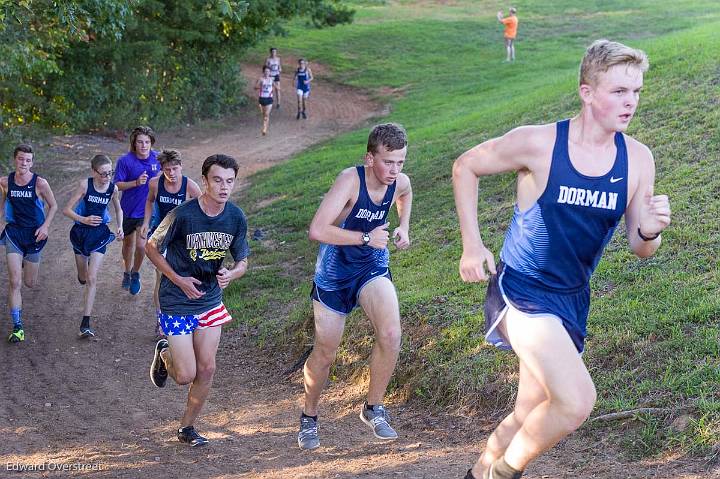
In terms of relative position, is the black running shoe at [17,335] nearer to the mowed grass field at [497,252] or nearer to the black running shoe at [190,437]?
the mowed grass field at [497,252]

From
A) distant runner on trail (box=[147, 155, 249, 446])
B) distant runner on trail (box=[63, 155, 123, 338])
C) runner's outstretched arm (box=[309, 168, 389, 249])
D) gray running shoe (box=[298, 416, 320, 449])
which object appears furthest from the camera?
distant runner on trail (box=[63, 155, 123, 338])

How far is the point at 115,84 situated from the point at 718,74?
16331mm

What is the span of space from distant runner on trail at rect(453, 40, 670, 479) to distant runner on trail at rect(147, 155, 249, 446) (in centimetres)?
245

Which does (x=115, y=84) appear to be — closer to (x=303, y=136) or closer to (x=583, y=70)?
(x=303, y=136)

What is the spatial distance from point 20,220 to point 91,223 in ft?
2.42

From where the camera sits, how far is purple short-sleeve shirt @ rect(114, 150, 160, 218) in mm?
11133

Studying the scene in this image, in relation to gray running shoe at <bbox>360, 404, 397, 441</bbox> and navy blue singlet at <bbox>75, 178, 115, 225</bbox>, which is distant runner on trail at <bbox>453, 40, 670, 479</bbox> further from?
navy blue singlet at <bbox>75, 178, 115, 225</bbox>

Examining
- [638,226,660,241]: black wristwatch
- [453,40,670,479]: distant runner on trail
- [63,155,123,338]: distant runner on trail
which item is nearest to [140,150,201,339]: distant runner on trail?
[63,155,123,338]: distant runner on trail

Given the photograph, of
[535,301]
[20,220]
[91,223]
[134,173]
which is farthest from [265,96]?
[535,301]

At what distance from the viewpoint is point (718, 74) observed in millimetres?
13438

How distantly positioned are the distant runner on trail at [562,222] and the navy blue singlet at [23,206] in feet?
22.1

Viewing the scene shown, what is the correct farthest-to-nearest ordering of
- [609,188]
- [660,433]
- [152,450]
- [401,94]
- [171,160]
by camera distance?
[401,94] < [171,160] < [152,450] < [660,433] < [609,188]

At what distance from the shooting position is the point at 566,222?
181 inches

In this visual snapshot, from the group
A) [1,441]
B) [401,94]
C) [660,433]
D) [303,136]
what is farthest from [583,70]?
[401,94]
